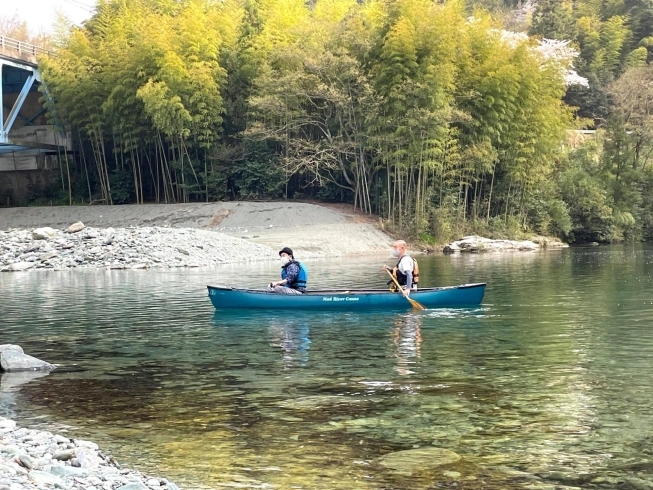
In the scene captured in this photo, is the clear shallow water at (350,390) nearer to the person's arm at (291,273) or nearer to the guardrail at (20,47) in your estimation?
the person's arm at (291,273)

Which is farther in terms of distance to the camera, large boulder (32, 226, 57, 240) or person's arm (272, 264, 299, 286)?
large boulder (32, 226, 57, 240)

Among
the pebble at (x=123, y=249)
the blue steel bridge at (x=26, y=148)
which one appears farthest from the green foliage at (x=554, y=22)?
the pebble at (x=123, y=249)

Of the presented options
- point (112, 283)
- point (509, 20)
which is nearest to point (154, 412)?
point (112, 283)

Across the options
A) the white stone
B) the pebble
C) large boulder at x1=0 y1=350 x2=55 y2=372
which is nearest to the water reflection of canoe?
large boulder at x1=0 y1=350 x2=55 y2=372

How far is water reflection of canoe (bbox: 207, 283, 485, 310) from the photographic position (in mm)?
15148

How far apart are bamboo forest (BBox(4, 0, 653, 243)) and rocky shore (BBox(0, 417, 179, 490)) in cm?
2871

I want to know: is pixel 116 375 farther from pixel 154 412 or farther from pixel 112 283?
pixel 112 283

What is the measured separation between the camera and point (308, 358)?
34.8 ft

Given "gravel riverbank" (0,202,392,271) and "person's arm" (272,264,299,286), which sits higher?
"gravel riverbank" (0,202,392,271)

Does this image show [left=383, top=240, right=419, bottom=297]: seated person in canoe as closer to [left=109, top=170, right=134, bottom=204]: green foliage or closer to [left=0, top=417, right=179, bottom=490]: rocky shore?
[left=0, top=417, right=179, bottom=490]: rocky shore

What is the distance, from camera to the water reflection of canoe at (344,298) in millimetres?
15148

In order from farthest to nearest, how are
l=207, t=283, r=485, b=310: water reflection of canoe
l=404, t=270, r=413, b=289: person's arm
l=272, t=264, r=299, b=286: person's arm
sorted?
l=272, t=264, r=299, b=286: person's arm
l=404, t=270, r=413, b=289: person's arm
l=207, t=283, r=485, b=310: water reflection of canoe

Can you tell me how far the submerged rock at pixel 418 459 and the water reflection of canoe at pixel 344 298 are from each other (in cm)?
872

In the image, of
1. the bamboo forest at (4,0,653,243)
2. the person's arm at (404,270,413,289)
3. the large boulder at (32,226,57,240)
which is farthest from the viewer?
the bamboo forest at (4,0,653,243)
